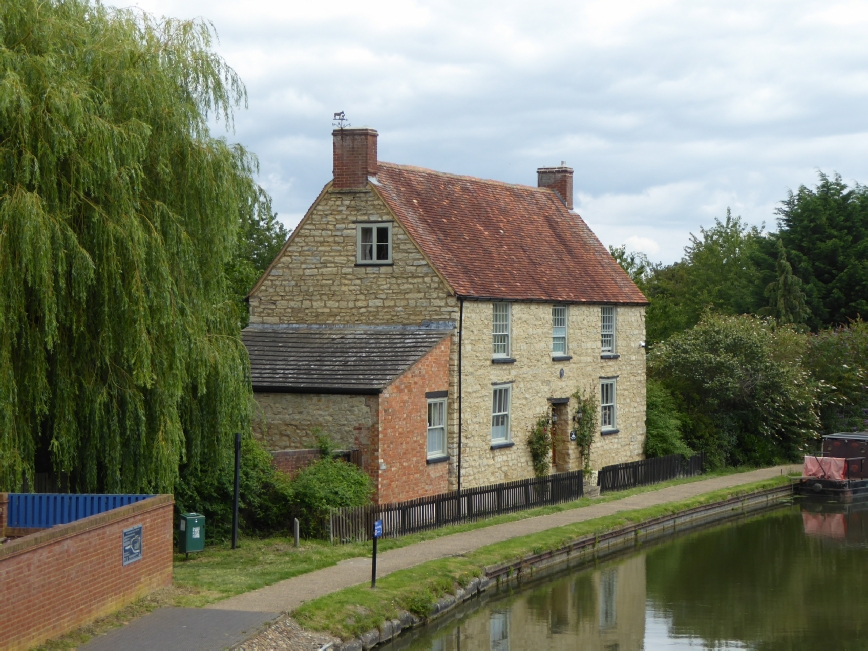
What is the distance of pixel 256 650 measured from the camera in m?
14.1

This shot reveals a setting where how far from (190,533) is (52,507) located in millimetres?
3667

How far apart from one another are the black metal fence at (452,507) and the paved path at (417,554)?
2.80 ft

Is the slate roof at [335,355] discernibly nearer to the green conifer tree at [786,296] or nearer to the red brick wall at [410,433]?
the red brick wall at [410,433]

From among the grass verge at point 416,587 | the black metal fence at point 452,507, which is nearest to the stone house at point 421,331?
the black metal fence at point 452,507

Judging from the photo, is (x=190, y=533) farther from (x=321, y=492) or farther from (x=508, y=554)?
(x=508, y=554)

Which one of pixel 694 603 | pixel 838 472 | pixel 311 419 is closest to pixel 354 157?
pixel 311 419

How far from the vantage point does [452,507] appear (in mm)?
25094

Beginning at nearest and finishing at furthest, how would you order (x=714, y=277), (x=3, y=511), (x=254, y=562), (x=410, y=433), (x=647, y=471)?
(x=3, y=511), (x=254, y=562), (x=410, y=433), (x=647, y=471), (x=714, y=277)

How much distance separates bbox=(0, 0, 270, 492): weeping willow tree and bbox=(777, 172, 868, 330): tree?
40.3 meters

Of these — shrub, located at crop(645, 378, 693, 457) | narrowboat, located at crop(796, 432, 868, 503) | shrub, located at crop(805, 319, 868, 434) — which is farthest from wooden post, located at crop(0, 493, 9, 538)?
shrub, located at crop(805, 319, 868, 434)

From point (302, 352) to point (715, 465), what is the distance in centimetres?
1695

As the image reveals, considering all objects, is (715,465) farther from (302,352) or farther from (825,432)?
(302,352)

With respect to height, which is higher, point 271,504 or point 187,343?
point 187,343

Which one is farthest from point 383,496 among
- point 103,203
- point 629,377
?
point 629,377
